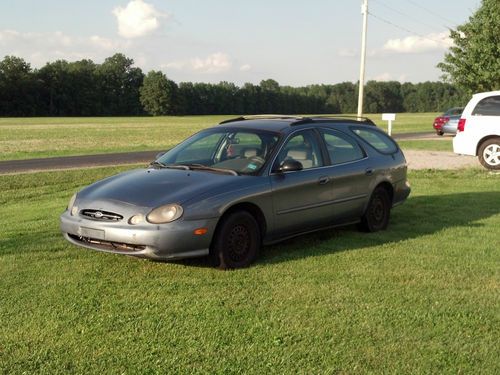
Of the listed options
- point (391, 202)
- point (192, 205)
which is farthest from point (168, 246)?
point (391, 202)

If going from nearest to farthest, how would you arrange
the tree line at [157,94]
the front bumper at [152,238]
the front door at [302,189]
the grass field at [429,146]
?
1. the front bumper at [152,238]
2. the front door at [302,189]
3. the grass field at [429,146]
4. the tree line at [157,94]

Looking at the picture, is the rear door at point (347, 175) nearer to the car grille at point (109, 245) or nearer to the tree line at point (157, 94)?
the car grille at point (109, 245)

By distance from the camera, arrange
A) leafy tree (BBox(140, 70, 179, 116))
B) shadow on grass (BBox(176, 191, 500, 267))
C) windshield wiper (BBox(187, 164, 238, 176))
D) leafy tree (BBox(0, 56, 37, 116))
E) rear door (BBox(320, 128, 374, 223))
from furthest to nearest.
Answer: leafy tree (BBox(140, 70, 179, 116))
leafy tree (BBox(0, 56, 37, 116))
rear door (BBox(320, 128, 374, 223))
shadow on grass (BBox(176, 191, 500, 267))
windshield wiper (BBox(187, 164, 238, 176))

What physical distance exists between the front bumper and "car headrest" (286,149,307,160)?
1.37m

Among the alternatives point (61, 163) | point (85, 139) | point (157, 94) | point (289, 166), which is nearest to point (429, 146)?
point (61, 163)

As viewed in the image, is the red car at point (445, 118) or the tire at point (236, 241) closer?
the tire at point (236, 241)

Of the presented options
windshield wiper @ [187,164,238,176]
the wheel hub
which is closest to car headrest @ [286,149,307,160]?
windshield wiper @ [187,164,238,176]

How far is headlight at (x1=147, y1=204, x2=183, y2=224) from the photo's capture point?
16.9 feet

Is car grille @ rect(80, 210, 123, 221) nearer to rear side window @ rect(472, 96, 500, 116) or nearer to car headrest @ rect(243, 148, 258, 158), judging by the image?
car headrest @ rect(243, 148, 258, 158)

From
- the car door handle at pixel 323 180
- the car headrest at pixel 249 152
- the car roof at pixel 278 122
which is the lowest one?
the car door handle at pixel 323 180

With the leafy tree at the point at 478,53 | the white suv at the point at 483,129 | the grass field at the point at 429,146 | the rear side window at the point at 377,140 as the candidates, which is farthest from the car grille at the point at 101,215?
the leafy tree at the point at 478,53

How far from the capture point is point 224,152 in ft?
21.3

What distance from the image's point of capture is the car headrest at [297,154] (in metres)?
6.28

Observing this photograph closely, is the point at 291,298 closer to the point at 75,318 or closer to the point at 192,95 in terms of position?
the point at 75,318
